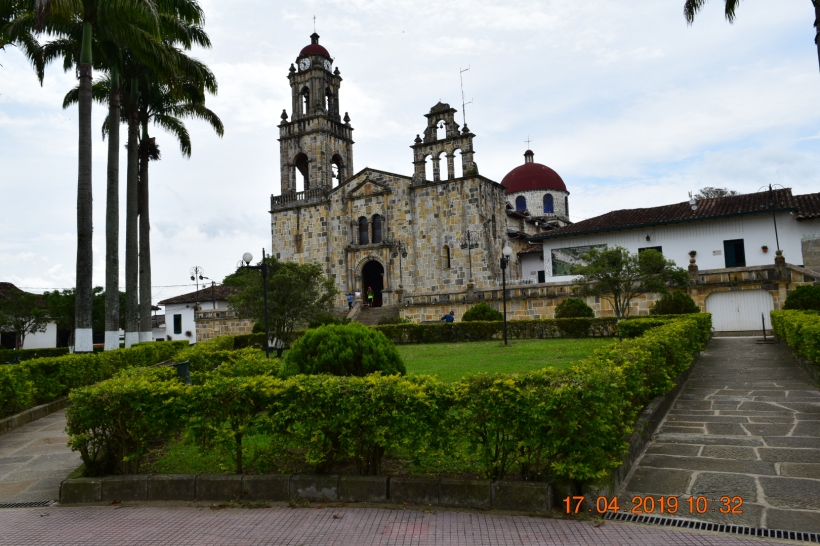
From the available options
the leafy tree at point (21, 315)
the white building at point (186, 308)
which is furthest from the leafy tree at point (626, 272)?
the leafy tree at point (21, 315)

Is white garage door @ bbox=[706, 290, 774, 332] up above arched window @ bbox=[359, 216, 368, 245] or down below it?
below

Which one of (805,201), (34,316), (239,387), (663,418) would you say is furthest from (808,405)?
(34,316)

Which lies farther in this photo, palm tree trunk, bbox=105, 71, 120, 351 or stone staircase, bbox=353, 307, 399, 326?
stone staircase, bbox=353, 307, 399, 326

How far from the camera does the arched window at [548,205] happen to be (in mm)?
50906

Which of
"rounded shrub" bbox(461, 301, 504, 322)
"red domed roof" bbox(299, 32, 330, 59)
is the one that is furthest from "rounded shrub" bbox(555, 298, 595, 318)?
"red domed roof" bbox(299, 32, 330, 59)

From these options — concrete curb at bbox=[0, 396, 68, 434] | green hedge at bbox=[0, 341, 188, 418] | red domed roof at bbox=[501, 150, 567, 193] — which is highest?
red domed roof at bbox=[501, 150, 567, 193]

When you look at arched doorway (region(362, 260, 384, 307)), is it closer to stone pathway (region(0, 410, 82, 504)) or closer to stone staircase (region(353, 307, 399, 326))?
stone staircase (region(353, 307, 399, 326))

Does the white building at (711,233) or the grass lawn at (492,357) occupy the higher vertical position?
the white building at (711,233)

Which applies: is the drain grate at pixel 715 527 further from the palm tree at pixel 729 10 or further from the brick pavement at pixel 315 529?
the palm tree at pixel 729 10

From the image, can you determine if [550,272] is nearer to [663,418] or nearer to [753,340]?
[753,340]

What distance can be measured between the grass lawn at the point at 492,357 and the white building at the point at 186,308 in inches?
1162

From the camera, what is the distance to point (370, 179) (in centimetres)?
3866

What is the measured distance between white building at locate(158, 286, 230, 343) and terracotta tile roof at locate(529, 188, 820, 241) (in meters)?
25.4

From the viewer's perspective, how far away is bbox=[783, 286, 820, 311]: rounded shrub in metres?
18.7
